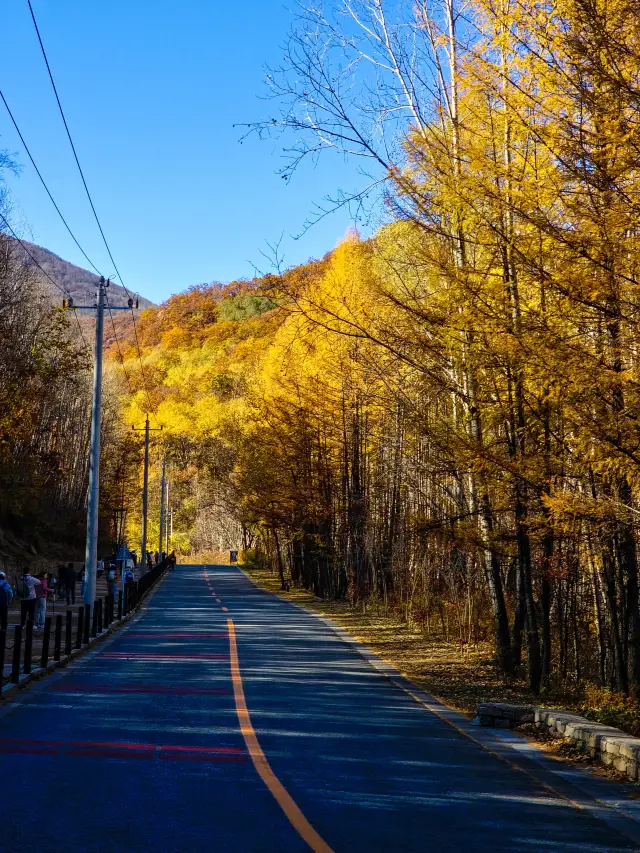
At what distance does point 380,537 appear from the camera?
31.5 metres

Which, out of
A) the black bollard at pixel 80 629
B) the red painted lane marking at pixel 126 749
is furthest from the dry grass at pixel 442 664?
the black bollard at pixel 80 629

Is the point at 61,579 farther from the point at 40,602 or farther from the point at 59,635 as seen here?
the point at 59,635

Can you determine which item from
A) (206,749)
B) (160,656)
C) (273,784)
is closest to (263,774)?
(273,784)

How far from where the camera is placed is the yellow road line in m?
5.82

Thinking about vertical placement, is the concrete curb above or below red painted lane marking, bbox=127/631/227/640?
above

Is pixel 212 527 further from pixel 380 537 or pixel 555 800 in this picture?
pixel 555 800

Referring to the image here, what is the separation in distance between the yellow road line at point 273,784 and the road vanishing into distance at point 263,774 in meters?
0.02

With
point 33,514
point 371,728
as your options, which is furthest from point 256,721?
point 33,514

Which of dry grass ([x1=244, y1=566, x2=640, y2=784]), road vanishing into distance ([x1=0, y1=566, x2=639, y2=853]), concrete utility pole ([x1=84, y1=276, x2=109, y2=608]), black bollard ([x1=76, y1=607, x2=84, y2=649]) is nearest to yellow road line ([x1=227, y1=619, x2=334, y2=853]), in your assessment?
road vanishing into distance ([x1=0, y1=566, x2=639, y2=853])

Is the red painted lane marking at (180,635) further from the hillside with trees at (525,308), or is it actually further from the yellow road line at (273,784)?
the yellow road line at (273,784)

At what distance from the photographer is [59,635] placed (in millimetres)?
16812

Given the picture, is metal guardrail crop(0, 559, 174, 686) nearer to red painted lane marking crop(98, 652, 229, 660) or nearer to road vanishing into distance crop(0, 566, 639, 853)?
road vanishing into distance crop(0, 566, 639, 853)

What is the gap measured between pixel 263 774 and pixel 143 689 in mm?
5713

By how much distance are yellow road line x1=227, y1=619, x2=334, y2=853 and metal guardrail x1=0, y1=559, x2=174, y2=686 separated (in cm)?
319
